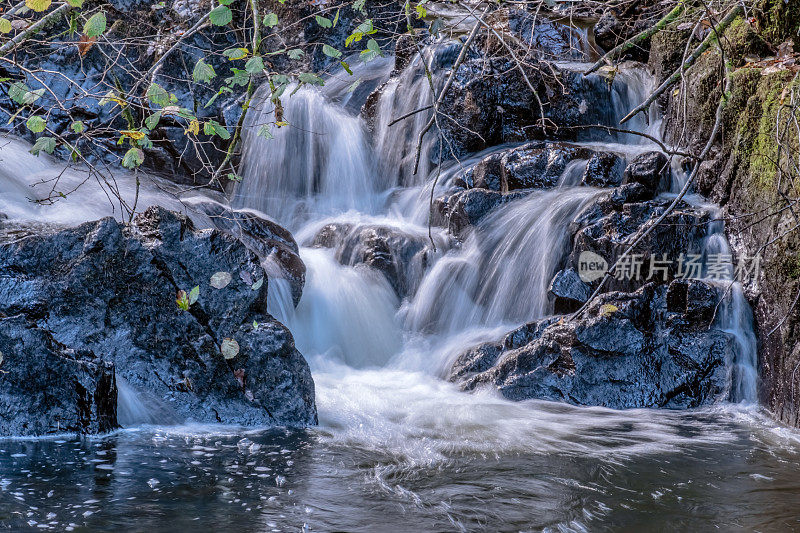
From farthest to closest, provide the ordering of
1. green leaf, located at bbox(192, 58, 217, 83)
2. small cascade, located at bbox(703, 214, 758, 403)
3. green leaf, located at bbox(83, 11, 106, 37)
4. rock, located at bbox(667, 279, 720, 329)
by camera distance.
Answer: rock, located at bbox(667, 279, 720, 329) → small cascade, located at bbox(703, 214, 758, 403) → green leaf, located at bbox(192, 58, 217, 83) → green leaf, located at bbox(83, 11, 106, 37)

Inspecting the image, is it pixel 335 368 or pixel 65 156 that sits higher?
pixel 65 156

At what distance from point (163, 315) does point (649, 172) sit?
15.8 feet

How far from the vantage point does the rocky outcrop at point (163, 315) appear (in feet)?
14.4

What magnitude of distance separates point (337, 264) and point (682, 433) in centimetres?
438

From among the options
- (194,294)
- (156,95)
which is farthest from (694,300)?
(156,95)

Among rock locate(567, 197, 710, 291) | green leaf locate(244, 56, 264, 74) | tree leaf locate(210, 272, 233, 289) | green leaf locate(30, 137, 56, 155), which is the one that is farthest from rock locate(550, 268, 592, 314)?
green leaf locate(30, 137, 56, 155)

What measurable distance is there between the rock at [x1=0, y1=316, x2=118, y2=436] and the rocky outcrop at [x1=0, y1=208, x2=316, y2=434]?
0.07 meters

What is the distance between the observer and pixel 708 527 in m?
2.99

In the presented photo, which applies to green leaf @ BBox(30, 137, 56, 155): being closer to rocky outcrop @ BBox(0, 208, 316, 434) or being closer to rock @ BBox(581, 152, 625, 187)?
rocky outcrop @ BBox(0, 208, 316, 434)

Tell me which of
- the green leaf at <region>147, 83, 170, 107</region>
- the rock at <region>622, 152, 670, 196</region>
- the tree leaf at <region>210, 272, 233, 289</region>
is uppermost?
the rock at <region>622, 152, 670, 196</region>

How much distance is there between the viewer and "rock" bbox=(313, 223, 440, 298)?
7539 millimetres

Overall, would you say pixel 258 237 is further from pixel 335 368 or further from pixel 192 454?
pixel 192 454

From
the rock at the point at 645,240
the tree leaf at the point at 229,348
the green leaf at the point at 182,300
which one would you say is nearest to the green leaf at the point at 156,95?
the green leaf at the point at 182,300

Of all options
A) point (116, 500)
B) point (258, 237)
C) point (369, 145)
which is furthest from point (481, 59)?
point (116, 500)
